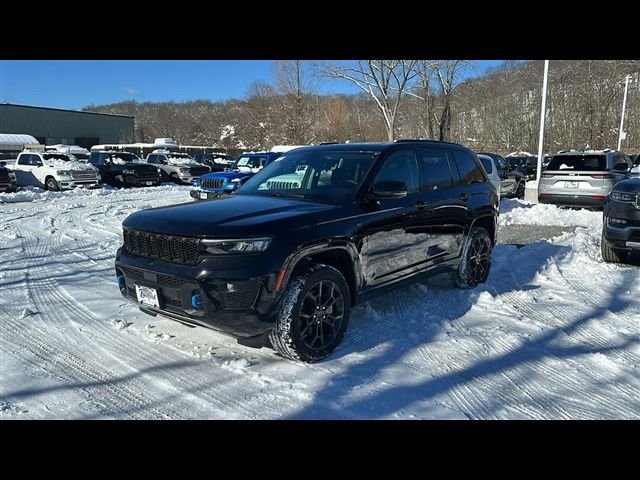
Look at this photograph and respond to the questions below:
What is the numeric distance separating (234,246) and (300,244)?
1.70ft

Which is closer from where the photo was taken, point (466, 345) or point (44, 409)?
point (44, 409)

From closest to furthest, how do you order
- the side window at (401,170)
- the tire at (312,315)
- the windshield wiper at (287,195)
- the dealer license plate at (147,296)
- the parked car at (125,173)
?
the tire at (312,315), the dealer license plate at (147,296), the windshield wiper at (287,195), the side window at (401,170), the parked car at (125,173)

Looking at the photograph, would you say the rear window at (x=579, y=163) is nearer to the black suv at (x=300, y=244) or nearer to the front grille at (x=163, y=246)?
the black suv at (x=300, y=244)

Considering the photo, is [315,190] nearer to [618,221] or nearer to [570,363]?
[570,363]

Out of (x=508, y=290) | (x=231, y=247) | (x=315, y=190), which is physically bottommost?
(x=508, y=290)

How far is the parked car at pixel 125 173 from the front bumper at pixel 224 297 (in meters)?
21.6

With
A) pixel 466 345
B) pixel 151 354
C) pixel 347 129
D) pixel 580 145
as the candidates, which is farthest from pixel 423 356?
pixel 347 129

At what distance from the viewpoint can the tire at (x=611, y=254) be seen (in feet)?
23.6

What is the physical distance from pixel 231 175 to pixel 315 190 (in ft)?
32.1

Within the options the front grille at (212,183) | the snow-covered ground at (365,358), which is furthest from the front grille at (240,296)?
the front grille at (212,183)

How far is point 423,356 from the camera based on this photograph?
4.01m

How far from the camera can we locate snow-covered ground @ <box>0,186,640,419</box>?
3.18 metres

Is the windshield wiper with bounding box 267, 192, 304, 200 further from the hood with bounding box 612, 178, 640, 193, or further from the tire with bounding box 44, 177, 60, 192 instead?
the tire with bounding box 44, 177, 60, 192

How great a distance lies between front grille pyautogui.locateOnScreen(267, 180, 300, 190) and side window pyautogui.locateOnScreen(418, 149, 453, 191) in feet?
4.71
